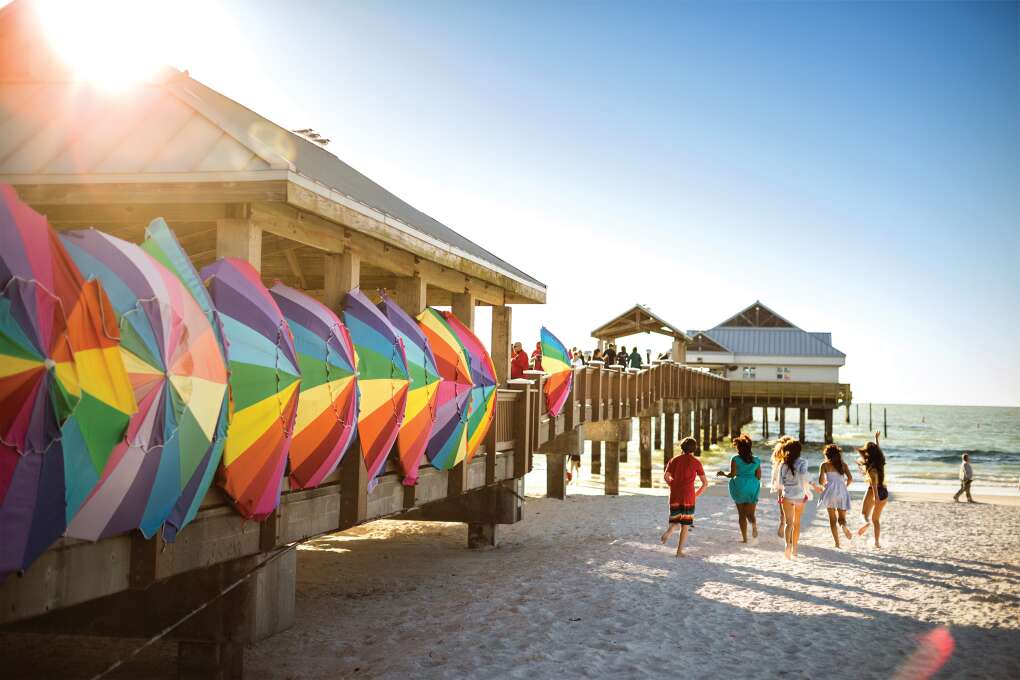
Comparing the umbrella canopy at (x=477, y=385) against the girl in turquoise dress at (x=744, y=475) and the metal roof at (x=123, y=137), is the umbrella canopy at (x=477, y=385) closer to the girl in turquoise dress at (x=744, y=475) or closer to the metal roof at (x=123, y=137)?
the metal roof at (x=123, y=137)

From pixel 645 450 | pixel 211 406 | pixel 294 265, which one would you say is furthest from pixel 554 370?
pixel 645 450

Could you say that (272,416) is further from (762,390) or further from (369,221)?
(762,390)

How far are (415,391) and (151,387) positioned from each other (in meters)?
4.04

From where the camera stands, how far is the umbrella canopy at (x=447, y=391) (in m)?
9.71

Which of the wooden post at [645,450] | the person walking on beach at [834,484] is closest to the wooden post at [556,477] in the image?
the wooden post at [645,450]

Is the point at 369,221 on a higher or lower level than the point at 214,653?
higher

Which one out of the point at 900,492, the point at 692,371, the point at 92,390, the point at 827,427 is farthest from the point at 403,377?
the point at 827,427

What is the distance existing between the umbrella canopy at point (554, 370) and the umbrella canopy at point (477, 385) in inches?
152

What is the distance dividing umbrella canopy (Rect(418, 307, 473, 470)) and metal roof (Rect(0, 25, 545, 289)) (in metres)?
2.74

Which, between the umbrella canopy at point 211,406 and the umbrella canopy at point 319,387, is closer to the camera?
the umbrella canopy at point 211,406

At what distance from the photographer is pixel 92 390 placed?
450 cm

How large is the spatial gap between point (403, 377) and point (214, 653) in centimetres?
290

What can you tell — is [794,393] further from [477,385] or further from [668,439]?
[477,385]

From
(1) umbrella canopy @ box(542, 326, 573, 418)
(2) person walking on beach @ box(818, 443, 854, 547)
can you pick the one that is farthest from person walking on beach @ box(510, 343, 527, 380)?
(2) person walking on beach @ box(818, 443, 854, 547)
